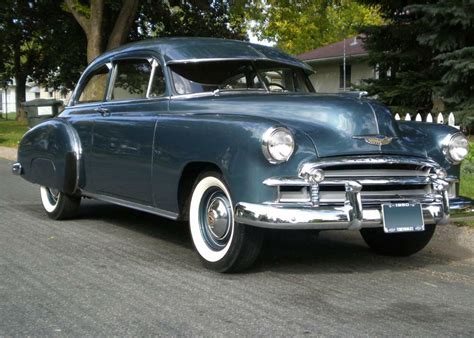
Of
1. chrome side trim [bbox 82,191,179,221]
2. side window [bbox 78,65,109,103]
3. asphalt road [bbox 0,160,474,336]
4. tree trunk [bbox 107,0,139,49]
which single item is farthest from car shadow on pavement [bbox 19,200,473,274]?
tree trunk [bbox 107,0,139,49]

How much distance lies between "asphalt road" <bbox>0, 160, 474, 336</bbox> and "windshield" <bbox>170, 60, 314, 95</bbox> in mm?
1497

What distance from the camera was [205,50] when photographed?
599 centimetres

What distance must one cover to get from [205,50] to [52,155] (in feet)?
7.31

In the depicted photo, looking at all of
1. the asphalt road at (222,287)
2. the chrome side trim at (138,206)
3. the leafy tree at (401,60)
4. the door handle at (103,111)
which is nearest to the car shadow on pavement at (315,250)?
the asphalt road at (222,287)

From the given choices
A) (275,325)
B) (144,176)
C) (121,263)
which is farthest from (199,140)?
(275,325)

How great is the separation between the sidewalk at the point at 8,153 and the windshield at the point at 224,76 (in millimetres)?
11431

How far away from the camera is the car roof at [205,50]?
5898 millimetres

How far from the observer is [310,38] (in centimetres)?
4272

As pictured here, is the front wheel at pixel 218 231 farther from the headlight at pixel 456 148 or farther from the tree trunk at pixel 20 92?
the tree trunk at pixel 20 92

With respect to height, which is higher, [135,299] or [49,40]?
[49,40]

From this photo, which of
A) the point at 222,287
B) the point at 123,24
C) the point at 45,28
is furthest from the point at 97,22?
the point at 222,287

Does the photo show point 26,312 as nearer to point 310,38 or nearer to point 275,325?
point 275,325

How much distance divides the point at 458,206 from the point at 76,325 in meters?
3.08

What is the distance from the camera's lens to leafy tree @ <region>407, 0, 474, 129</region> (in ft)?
41.5
